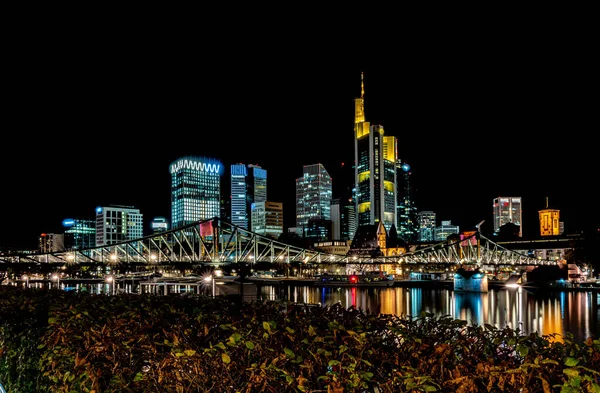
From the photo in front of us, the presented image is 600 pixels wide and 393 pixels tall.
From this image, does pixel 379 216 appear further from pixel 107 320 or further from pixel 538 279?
pixel 107 320

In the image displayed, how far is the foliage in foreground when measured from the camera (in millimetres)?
3057

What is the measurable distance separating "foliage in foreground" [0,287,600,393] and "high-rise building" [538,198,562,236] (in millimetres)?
190204

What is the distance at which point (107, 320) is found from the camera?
548cm

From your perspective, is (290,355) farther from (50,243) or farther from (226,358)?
(50,243)

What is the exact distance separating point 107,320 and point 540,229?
195526 mm

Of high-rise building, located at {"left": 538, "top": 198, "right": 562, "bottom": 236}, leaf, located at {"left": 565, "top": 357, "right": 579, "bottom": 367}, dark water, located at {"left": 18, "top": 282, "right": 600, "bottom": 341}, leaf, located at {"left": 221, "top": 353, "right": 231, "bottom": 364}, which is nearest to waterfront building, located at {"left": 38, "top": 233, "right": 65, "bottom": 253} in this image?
dark water, located at {"left": 18, "top": 282, "right": 600, "bottom": 341}

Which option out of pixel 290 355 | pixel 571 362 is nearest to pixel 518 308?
pixel 290 355

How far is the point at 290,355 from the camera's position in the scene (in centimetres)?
364

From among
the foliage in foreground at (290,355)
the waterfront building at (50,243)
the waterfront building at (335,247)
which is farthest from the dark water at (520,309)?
the waterfront building at (50,243)

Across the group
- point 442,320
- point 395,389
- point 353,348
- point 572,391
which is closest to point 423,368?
point 395,389

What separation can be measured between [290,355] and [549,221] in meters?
193

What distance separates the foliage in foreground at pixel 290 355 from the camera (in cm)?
306

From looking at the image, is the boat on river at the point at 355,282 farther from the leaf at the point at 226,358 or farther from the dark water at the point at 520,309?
the leaf at the point at 226,358

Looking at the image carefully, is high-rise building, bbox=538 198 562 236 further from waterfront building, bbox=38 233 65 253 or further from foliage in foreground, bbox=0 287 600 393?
foliage in foreground, bbox=0 287 600 393
